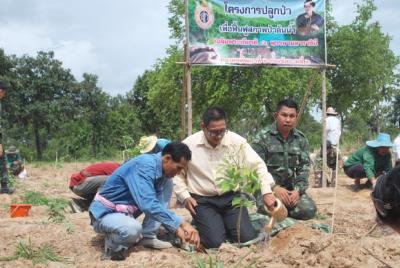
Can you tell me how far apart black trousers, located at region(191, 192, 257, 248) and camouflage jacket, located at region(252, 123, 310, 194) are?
62 centimetres

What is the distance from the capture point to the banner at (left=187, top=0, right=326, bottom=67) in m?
7.50

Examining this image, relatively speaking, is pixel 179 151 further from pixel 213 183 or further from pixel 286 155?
pixel 286 155

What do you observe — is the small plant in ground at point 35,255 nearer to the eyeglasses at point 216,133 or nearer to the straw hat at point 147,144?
the eyeglasses at point 216,133

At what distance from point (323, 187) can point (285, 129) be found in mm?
3484

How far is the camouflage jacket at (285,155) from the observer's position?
4840mm

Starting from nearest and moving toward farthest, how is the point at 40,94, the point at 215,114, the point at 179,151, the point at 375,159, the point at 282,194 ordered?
1. the point at 179,151
2. the point at 215,114
3. the point at 282,194
4. the point at 375,159
5. the point at 40,94

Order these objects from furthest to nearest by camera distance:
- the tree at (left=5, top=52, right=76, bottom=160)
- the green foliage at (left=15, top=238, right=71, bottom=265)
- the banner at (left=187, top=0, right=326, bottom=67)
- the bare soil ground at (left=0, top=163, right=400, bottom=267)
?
the tree at (left=5, top=52, right=76, bottom=160), the banner at (left=187, top=0, right=326, bottom=67), the green foliage at (left=15, top=238, right=71, bottom=265), the bare soil ground at (left=0, top=163, right=400, bottom=267)

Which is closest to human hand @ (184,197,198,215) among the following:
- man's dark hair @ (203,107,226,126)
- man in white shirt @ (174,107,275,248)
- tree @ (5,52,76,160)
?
man in white shirt @ (174,107,275,248)

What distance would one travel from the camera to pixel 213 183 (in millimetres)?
4348

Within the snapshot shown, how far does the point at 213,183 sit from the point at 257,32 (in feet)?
12.9

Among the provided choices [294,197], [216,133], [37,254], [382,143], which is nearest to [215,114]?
[216,133]

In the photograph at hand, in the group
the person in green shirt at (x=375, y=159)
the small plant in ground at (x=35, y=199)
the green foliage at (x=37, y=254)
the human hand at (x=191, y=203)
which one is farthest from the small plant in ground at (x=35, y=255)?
the person in green shirt at (x=375, y=159)

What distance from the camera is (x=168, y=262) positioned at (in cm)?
339

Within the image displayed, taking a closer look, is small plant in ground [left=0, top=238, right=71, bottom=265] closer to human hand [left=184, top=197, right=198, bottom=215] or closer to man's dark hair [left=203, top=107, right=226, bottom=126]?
human hand [left=184, top=197, right=198, bottom=215]
